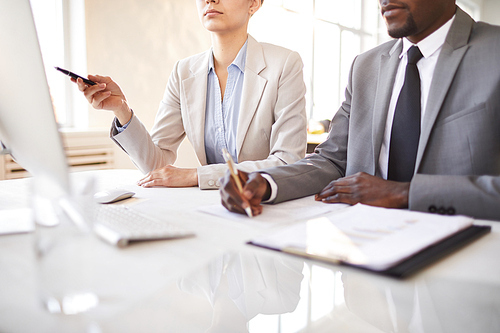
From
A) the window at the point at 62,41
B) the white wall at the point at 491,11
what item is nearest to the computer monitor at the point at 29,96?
the window at the point at 62,41

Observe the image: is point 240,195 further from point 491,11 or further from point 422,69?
point 491,11

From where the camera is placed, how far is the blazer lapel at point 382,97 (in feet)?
4.68

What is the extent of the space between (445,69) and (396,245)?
0.79m

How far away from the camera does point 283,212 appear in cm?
107

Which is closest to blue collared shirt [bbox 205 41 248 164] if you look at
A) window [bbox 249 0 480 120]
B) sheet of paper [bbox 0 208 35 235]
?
sheet of paper [bbox 0 208 35 235]

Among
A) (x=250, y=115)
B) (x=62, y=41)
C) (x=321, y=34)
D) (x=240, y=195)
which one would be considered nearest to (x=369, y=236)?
(x=240, y=195)

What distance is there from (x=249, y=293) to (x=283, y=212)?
1.48 ft

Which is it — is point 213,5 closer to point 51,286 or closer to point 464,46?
point 464,46

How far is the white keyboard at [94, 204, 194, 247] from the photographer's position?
80 centimetres

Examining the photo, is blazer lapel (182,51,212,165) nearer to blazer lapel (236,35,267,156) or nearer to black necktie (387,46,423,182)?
blazer lapel (236,35,267,156)

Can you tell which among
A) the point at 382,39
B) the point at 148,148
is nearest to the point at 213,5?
the point at 148,148

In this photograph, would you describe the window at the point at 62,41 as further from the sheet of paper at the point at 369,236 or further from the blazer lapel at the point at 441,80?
the sheet of paper at the point at 369,236

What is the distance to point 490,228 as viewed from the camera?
86 centimetres

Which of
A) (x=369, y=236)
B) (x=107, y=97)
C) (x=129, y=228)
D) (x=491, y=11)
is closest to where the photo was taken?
(x=369, y=236)
